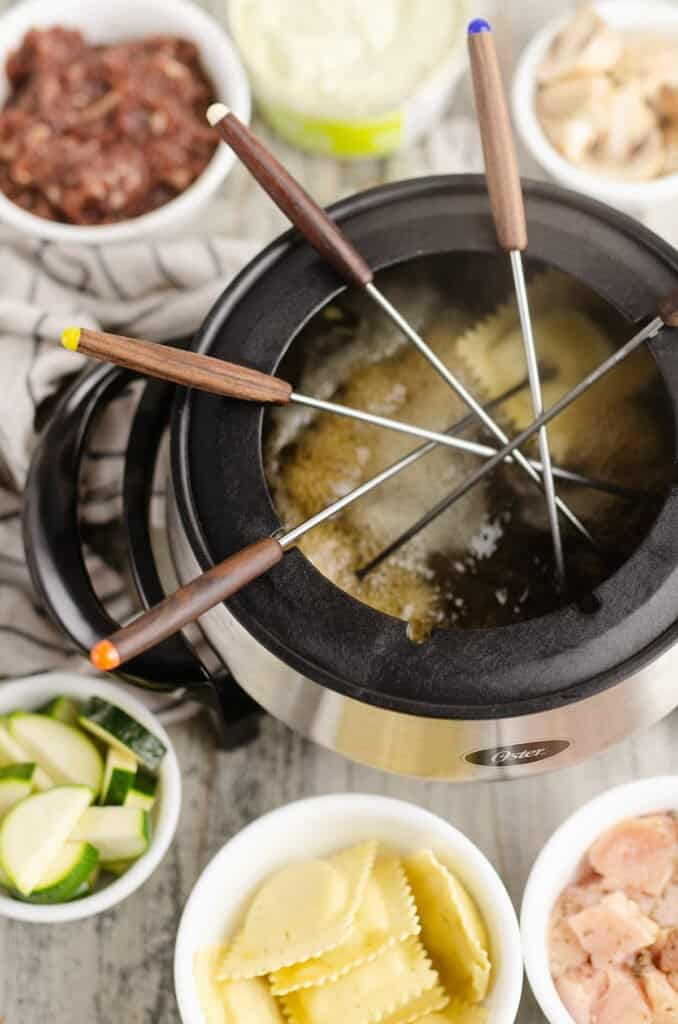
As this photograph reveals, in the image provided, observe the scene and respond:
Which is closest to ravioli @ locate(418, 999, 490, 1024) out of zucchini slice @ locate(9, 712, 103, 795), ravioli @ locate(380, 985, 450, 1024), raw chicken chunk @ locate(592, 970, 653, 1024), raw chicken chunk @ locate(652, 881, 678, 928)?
ravioli @ locate(380, 985, 450, 1024)

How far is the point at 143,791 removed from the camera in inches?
56.1

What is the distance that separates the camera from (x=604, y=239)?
4.07 ft

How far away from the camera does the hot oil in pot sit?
129 cm

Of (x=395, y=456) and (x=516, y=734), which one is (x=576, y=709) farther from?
(x=395, y=456)

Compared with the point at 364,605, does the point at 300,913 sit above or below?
below

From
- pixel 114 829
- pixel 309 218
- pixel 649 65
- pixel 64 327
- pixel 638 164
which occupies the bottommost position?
pixel 114 829

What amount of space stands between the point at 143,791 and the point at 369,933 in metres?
0.30

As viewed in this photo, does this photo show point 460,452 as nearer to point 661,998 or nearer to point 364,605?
point 364,605

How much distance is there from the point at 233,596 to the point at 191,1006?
435 millimetres

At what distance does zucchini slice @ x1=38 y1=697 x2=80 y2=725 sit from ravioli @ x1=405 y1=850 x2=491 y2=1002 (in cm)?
42

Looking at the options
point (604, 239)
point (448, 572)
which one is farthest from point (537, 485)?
point (604, 239)

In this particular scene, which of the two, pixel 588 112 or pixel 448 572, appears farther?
pixel 588 112

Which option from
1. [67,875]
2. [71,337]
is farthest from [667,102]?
[67,875]

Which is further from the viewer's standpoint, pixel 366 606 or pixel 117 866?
pixel 117 866
